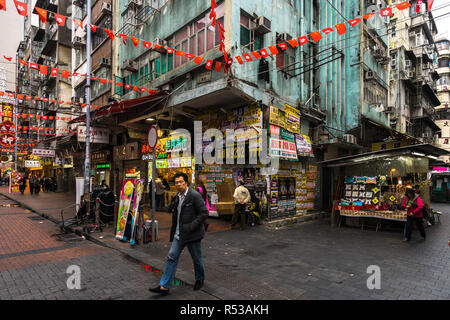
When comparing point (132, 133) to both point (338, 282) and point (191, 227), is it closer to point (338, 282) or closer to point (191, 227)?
point (191, 227)

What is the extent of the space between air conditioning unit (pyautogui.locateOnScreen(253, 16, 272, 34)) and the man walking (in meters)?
8.46

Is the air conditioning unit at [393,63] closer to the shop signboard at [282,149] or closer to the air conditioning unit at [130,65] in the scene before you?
the shop signboard at [282,149]

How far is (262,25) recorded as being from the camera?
10.6 metres

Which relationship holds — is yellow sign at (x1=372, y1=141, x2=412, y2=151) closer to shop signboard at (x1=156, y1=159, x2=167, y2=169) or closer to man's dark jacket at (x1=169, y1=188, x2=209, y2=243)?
shop signboard at (x1=156, y1=159, x2=167, y2=169)

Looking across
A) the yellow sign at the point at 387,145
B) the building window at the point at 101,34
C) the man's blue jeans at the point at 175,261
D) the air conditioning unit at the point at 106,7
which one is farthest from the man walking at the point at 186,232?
the building window at the point at 101,34

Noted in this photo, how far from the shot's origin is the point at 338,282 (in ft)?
16.0

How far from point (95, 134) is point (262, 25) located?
38.6 feet

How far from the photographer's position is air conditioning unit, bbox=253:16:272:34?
10.6 m

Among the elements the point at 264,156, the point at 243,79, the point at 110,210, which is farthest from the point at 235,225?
the point at 243,79

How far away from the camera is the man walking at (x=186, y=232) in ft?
14.1

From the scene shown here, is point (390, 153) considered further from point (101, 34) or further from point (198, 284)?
point (101, 34)

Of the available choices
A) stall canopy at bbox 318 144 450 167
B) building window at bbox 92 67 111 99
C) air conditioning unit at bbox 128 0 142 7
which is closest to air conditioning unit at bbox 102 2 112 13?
air conditioning unit at bbox 128 0 142 7

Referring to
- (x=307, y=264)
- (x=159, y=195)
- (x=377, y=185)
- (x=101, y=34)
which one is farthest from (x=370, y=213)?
(x=101, y=34)

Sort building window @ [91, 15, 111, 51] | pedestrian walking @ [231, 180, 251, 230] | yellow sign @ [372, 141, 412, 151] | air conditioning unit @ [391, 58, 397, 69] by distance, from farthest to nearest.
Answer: air conditioning unit @ [391, 58, 397, 69], building window @ [91, 15, 111, 51], yellow sign @ [372, 141, 412, 151], pedestrian walking @ [231, 180, 251, 230]
